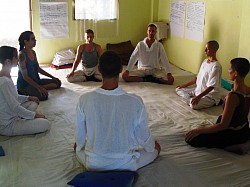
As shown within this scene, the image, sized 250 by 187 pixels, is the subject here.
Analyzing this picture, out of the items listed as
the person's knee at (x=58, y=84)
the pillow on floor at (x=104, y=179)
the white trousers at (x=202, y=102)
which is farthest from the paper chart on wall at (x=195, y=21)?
the pillow on floor at (x=104, y=179)

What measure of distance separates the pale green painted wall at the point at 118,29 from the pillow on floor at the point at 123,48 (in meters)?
0.11

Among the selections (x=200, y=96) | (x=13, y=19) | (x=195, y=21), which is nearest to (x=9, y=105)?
(x=200, y=96)

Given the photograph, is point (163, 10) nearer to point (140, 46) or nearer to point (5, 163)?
point (140, 46)

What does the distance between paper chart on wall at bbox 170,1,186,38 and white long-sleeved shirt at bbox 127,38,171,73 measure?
3.04 ft

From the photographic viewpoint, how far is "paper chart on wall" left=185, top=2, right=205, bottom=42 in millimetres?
4809

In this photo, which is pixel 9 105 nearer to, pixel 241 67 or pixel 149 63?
pixel 241 67

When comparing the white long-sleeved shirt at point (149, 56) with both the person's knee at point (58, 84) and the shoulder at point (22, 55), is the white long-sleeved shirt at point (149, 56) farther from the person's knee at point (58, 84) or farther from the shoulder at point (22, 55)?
the shoulder at point (22, 55)

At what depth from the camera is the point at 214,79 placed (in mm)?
3516

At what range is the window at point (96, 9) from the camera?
217 inches

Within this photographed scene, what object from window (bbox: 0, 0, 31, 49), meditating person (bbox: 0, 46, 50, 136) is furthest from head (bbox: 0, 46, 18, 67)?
window (bbox: 0, 0, 31, 49)

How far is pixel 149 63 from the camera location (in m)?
4.64

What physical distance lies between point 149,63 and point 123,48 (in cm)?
127

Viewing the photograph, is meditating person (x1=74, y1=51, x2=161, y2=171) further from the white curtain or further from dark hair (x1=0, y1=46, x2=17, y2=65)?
the white curtain

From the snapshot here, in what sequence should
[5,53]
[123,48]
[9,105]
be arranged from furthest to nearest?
1. [123,48]
2. [5,53]
3. [9,105]
